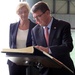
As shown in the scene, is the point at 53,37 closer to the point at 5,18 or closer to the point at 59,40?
the point at 59,40

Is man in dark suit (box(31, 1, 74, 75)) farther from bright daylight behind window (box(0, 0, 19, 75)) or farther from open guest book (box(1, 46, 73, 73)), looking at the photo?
bright daylight behind window (box(0, 0, 19, 75))

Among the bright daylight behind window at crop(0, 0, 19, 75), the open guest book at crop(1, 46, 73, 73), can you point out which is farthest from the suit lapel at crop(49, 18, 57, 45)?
the bright daylight behind window at crop(0, 0, 19, 75)

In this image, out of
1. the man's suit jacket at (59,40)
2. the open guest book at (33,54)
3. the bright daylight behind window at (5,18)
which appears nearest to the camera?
the open guest book at (33,54)

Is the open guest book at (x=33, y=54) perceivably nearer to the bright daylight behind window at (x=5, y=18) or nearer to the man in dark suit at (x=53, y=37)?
the man in dark suit at (x=53, y=37)

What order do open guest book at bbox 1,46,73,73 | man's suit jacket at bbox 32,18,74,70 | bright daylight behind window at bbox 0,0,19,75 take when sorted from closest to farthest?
open guest book at bbox 1,46,73,73 < man's suit jacket at bbox 32,18,74,70 < bright daylight behind window at bbox 0,0,19,75

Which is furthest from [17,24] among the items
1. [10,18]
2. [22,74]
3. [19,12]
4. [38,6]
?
[10,18]

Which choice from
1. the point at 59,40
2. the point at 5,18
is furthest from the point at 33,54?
the point at 5,18

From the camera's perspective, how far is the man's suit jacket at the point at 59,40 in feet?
5.63

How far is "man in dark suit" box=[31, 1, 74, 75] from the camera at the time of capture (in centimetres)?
173

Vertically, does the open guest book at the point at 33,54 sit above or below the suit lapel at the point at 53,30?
below

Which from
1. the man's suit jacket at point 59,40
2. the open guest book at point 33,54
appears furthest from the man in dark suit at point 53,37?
the open guest book at point 33,54

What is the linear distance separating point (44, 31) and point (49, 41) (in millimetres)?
103

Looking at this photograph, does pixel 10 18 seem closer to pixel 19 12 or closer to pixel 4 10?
pixel 4 10

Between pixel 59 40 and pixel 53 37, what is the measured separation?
53mm
